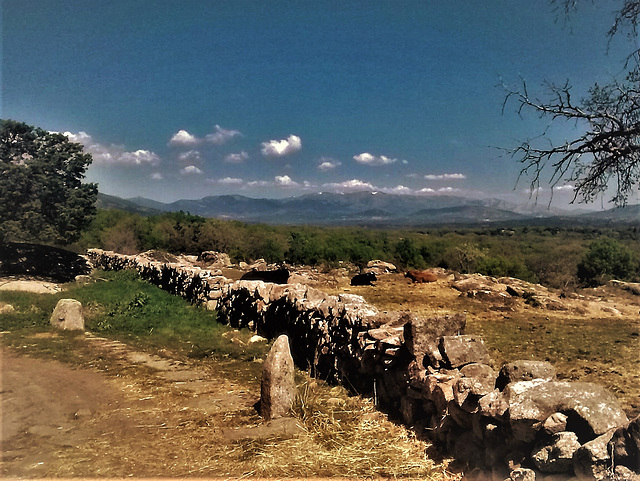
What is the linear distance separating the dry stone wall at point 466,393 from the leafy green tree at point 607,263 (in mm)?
24373

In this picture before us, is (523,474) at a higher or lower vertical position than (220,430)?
higher

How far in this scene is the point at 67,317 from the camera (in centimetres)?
1200

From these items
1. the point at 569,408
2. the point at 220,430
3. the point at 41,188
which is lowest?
the point at 220,430

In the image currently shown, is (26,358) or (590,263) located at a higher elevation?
(590,263)

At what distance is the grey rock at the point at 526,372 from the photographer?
14.1 feet

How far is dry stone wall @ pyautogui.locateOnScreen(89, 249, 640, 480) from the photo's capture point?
10.3ft

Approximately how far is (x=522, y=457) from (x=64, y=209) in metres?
26.9

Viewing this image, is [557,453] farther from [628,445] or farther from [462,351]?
[462,351]

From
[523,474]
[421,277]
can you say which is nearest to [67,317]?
[523,474]

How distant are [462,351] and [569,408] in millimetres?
1942

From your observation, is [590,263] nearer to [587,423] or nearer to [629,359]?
[629,359]

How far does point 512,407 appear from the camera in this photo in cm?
362

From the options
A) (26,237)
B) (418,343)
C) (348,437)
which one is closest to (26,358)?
(348,437)

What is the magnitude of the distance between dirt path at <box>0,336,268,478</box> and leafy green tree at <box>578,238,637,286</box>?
26.9 meters
